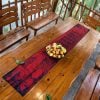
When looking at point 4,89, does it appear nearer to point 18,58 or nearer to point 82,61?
point 18,58

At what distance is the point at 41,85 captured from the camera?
2041 mm

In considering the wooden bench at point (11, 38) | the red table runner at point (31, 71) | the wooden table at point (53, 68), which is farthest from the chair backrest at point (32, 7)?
the red table runner at point (31, 71)

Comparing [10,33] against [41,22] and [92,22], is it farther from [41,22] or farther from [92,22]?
[92,22]

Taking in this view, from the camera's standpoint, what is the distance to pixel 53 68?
235 centimetres

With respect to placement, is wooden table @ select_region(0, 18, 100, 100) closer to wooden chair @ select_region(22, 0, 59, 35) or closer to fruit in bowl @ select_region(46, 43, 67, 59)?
fruit in bowl @ select_region(46, 43, 67, 59)

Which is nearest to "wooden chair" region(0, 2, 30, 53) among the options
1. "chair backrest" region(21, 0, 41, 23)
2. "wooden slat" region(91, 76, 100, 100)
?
"chair backrest" region(21, 0, 41, 23)

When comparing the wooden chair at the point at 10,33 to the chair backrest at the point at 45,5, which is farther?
the chair backrest at the point at 45,5

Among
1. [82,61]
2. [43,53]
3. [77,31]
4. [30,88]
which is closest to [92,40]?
[77,31]

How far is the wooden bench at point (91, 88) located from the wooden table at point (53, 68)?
0.27 metres

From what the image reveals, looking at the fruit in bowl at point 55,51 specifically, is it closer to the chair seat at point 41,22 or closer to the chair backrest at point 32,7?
the chair seat at point 41,22

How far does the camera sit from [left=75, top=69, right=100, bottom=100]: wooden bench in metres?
1.76

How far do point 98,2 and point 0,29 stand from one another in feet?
13.0

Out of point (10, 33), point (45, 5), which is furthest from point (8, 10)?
point (45, 5)

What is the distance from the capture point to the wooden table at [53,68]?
1909mm
